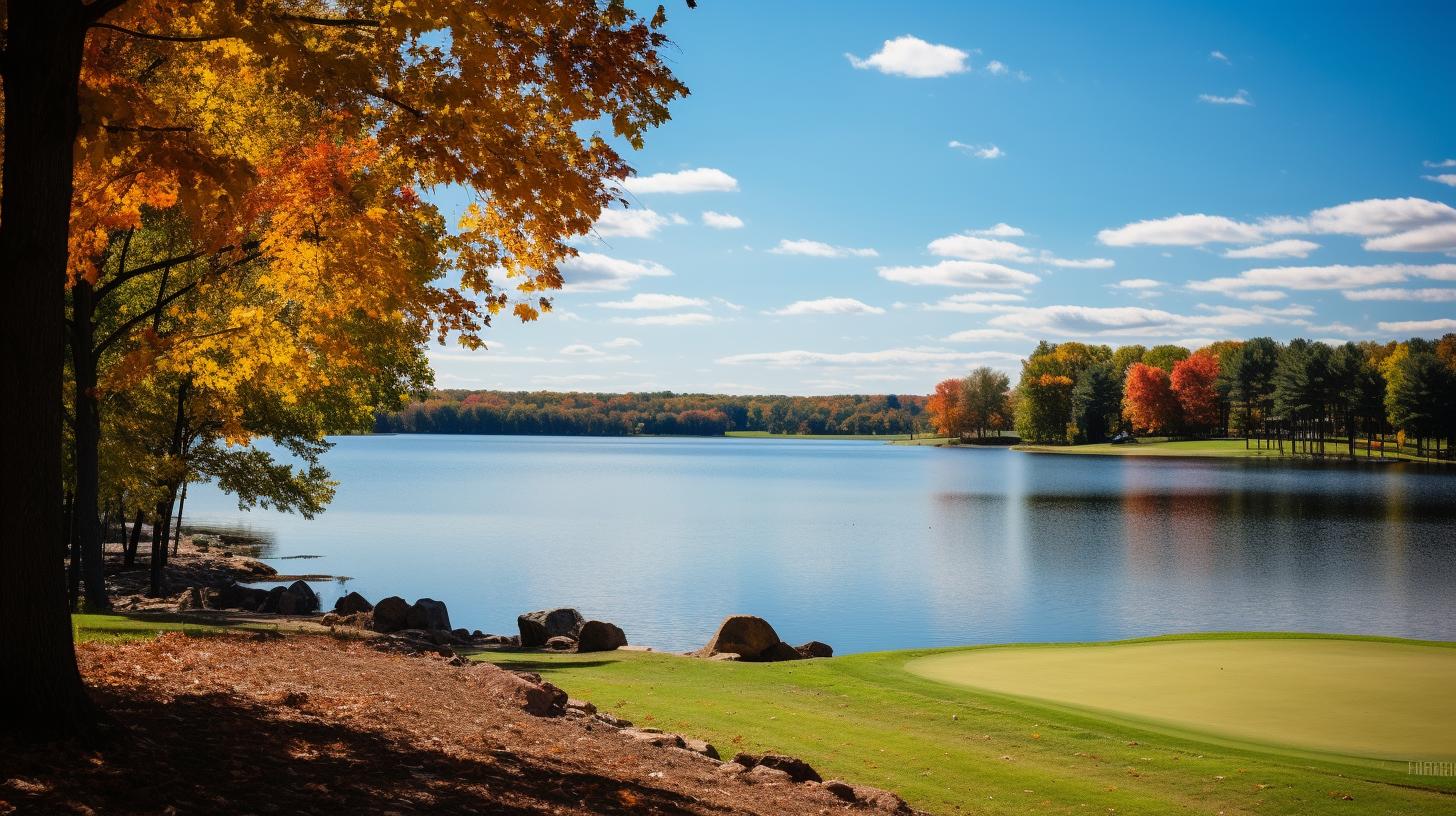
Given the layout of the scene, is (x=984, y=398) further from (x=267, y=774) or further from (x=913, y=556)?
(x=267, y=774)

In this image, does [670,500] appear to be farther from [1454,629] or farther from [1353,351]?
[1353,351]

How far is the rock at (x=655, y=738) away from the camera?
10.1 metres

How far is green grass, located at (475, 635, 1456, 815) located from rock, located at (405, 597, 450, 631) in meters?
6.39

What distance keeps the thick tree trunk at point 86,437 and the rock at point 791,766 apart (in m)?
14.6

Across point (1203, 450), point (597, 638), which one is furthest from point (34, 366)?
point (1203, 450)

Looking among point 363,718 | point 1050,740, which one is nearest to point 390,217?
point 363,718

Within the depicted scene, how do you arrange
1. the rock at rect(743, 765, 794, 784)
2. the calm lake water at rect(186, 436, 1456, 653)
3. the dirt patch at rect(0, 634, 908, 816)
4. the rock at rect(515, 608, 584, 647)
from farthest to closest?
the calm lake water at rect(186, 436, 1456, 653) → the rock at rect(515, 608, 584, 647) → the rock at rect(743, 765, 794, 784) → the dirt patch at rect(0, 634, 908, 816)

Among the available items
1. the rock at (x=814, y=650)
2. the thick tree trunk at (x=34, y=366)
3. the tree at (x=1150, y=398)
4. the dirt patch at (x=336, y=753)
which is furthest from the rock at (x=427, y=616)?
the tree at (x=1150, y=398)

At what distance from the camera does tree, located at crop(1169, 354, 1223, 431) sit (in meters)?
148

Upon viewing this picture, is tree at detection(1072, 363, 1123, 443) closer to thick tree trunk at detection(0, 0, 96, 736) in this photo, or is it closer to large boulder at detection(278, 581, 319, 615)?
large boulder at detection(278, 581, 319, 615)

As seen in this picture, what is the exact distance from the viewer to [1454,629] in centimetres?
2444

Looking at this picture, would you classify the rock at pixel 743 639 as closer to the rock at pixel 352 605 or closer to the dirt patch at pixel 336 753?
the dirt patch at pixel 336 753

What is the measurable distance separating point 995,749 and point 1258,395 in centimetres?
13562

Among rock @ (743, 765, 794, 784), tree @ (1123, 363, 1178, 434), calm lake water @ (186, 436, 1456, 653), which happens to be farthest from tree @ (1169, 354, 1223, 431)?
rock @ (743, 765, 794, 784)
